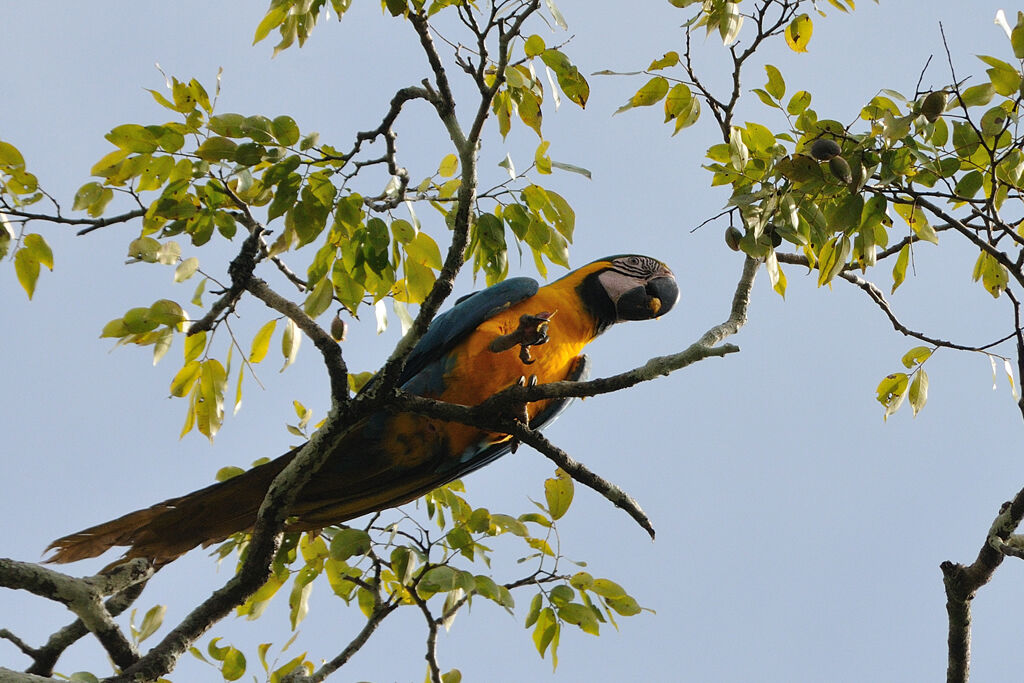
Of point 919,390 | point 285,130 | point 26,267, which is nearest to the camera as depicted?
point 285,130

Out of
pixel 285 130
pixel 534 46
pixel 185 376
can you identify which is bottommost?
pixel 185 376

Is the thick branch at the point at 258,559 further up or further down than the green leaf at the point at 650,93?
further down

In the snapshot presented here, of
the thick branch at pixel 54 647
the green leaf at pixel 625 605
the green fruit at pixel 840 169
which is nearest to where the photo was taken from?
the green fruit at pixel 840 169

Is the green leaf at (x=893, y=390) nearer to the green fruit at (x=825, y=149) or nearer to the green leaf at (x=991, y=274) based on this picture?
the green leaf at (x=991, y=274)

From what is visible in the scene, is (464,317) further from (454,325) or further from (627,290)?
(627,290)

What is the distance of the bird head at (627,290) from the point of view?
3.94 meters

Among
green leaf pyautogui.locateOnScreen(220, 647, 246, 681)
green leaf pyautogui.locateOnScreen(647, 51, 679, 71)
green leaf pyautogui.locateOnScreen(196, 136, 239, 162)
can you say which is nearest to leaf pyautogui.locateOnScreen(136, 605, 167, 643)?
green leaf pyautogui.locateOnScreen(220, 647, 246, 681)

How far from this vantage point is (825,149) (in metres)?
2.54

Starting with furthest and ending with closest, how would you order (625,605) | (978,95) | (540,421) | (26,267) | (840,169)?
(540,421)
(625,605)
(26,267)
(978,95)
(840,169)

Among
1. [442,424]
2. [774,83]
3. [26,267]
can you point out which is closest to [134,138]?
[26,267]

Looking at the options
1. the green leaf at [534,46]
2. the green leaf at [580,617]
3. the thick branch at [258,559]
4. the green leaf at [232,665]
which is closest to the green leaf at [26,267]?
the thick branch at [258,559]

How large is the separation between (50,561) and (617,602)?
1.80 m

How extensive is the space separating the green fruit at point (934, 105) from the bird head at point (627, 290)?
1514 millimetres

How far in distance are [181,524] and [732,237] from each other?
79.2 inches
